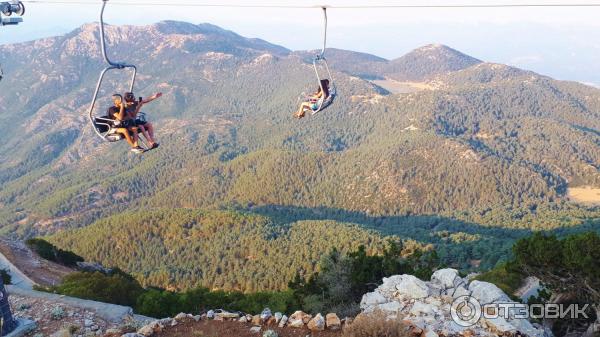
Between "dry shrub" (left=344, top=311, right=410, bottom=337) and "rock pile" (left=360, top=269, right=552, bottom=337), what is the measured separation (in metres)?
0.65

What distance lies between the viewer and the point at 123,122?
14.7 m

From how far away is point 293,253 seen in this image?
79562 mm

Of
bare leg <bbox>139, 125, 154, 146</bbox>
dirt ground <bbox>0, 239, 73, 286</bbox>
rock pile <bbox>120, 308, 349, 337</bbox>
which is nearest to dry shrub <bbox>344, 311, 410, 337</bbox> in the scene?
rock pile <bbox>120, 308, 349, 337</bbox>

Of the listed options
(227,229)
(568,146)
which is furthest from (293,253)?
(568,146)

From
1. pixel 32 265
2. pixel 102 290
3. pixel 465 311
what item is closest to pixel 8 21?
pixel 465 311

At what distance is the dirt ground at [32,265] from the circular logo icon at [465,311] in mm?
34342

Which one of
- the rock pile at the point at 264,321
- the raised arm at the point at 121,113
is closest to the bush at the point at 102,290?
the rock pile at the point at 264,321

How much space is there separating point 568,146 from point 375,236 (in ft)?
429

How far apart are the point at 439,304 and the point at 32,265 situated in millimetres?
40991

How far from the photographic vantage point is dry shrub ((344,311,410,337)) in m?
10.6

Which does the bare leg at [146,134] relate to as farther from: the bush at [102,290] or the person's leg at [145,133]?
the bush at [102,290]

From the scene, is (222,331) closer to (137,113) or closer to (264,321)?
(264,321)

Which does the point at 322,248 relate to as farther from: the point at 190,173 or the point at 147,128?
the point at 190,173

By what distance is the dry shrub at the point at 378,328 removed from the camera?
416 inches
